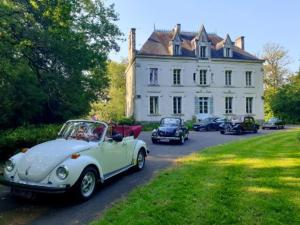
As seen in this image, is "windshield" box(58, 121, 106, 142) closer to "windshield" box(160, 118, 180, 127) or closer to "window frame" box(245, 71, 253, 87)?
"windshield" box(160, 118, 180, 127)

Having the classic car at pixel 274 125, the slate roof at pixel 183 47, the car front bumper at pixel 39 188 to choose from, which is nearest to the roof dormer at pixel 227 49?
the slate roof at pixel 183 47

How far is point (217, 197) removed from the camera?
5590 mm

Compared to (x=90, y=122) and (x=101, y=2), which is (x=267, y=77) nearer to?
(x=101, y=2)

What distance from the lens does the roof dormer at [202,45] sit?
3638 centimetres

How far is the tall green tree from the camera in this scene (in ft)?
40.5

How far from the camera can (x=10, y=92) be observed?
13.5m

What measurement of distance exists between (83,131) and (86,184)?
1.61 meters

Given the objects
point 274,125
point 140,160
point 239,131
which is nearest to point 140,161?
point 140,160

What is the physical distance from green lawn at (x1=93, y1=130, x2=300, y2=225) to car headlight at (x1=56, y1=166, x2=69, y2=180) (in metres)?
1.08

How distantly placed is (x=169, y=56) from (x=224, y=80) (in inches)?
332

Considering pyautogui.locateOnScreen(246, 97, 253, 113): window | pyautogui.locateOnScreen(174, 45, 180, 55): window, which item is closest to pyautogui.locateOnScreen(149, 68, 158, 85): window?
pyautogui.locateOnScreen(174, 45, 180, 55): window

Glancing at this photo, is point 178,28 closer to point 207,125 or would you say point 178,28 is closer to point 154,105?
point 154,105

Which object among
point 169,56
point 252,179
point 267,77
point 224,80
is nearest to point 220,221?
point 252,179

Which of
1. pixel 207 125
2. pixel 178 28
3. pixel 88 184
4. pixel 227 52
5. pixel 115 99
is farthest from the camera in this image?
pixel 115 99
